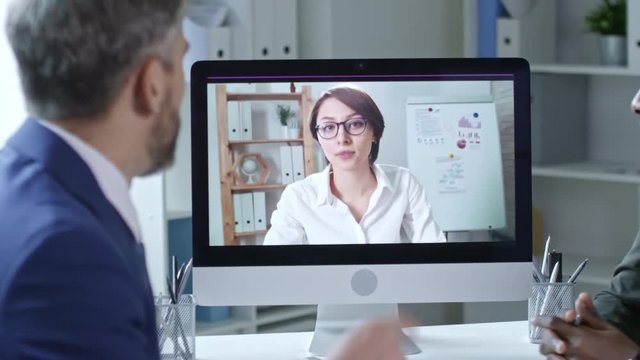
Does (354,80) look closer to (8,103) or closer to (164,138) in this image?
(164,138)

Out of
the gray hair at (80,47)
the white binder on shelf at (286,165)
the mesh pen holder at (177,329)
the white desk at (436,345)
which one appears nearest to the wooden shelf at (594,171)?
the white desk at (436,345)

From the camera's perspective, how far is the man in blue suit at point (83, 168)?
100 cm

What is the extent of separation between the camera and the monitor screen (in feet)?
6.79

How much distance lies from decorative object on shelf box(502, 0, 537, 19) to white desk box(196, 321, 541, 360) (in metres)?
1.87

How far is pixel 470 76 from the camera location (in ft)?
6.91

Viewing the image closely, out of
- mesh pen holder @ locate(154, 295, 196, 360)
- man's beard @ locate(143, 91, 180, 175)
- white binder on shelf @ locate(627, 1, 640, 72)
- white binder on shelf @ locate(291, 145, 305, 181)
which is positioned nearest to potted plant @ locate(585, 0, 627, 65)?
white binder on shelf @ locate(627, 1, 640, 72)

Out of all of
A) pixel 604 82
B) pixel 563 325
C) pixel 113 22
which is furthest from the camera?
pixel 604 82

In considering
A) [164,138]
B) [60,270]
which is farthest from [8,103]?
[60,270]

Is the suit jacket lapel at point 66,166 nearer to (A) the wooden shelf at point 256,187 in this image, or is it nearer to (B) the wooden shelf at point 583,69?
(A) the wooden shelf at point 256,187

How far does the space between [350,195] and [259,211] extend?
0.16 m

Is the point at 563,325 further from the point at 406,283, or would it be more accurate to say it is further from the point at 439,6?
the point at 439,6

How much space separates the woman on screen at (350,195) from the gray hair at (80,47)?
3.13 ft

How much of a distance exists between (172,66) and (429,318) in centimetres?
332

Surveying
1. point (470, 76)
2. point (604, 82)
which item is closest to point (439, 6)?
point (604, 82)
